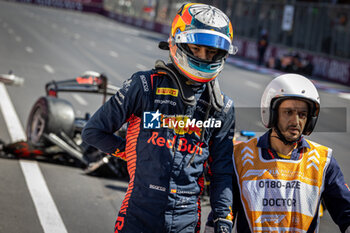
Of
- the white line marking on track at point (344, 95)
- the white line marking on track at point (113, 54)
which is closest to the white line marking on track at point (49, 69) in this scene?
the white line marking on track at point (113, 54)

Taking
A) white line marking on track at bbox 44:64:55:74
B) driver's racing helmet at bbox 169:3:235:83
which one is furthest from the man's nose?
white line marking on track at bbox 44:64:55:74

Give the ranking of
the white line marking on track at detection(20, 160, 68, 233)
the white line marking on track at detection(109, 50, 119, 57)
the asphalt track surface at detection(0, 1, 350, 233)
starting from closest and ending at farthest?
the white line marking on track at detection(20, 160, 68, 233) → the asphalt track surface at detection(0, 1, 350, 233) → the white line marking on track at detection(109, 50, 119, 57)

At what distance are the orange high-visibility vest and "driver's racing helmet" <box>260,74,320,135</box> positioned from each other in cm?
22

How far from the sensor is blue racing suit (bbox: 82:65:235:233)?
3062mm

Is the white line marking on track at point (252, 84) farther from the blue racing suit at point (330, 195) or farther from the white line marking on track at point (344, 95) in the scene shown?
the blue racing suit at point (330, 195)

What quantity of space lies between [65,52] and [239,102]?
33.7 ft

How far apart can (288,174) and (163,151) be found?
30.5 inches

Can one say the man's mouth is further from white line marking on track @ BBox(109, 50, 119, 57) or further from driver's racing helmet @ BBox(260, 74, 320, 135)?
white line marking on track @ BBox(109, 50, 119, 57)

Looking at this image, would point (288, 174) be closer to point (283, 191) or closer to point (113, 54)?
point (283, 191)

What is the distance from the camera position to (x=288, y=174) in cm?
333

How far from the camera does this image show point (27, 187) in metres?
6.88

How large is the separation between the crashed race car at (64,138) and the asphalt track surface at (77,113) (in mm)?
147

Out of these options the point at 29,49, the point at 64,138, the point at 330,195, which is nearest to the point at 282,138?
the point at 330,195

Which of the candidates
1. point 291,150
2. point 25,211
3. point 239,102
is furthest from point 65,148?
point 239,102
